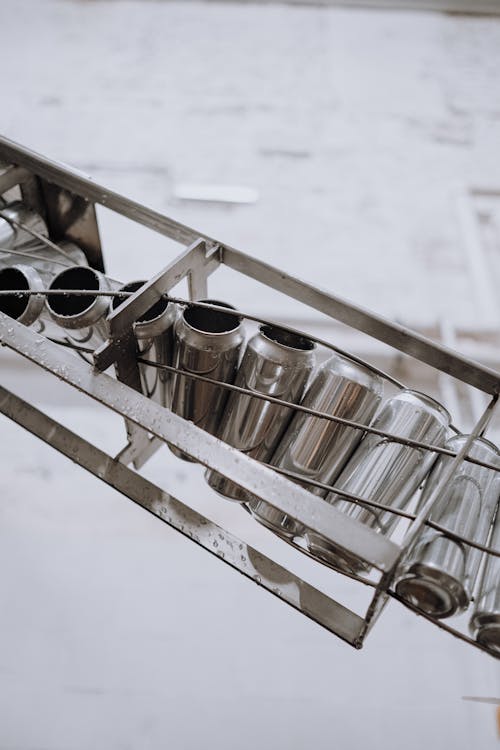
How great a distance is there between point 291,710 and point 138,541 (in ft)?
2.53

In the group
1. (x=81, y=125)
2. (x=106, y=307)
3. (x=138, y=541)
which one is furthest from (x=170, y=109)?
(x=106, y=307)

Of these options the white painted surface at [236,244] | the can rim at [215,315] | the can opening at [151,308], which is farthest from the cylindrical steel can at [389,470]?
the white painted surface at [236,244]

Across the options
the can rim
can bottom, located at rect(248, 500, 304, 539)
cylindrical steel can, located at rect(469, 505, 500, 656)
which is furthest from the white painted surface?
the can rim

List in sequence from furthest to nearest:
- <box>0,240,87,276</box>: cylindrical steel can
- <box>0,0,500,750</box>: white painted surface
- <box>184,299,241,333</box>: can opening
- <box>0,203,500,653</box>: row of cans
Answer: <box>0,0,500,750</box>: white painted surface, <box>0,240,87,276</box>: cylindrical steel can, <box>184,299,241,333</box>: can opening, <box>0,203,500,653</box>: row of cans

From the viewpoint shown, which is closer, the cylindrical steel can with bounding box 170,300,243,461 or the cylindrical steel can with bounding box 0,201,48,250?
the cylindrical steel can with bounding box 170,300,243,461

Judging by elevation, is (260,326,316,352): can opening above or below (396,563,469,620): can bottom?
above

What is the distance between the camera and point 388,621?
207cm

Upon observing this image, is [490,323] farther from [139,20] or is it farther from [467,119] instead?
[139,20]

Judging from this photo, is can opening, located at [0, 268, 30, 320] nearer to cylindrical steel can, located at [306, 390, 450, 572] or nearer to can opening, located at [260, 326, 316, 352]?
can opening, located at [260, 326, 316, 352]

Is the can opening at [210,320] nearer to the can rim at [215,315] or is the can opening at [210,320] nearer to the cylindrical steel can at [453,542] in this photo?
the can rim at [215,315]

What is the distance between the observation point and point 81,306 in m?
1.29

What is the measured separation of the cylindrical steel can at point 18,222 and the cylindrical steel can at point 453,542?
1.09 m

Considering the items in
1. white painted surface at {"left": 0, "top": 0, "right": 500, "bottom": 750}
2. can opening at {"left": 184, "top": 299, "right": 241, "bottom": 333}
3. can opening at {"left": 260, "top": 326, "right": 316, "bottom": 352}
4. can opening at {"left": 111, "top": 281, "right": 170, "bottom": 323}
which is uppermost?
can opening at {"left": 111, "top": 281, "right": 170, "bottom": 323}

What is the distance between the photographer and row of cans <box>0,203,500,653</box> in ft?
3.34
